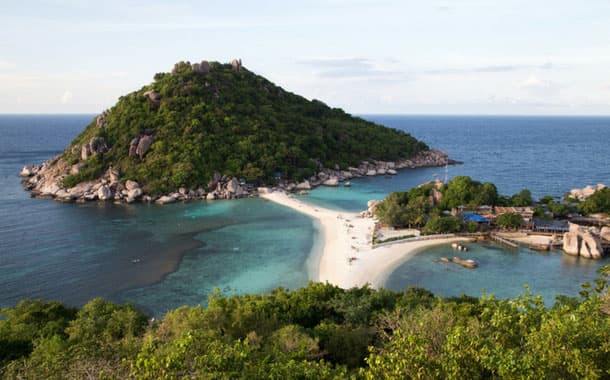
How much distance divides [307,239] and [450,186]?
2052 centimetres

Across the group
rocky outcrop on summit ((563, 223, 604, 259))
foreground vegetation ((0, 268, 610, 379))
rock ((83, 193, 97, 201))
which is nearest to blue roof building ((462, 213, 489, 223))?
rocky outcrop on summit ((563, 223, 604, 259))

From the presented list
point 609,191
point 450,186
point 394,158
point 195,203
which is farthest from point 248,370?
point 394,158

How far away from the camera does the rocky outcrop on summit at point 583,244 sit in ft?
128

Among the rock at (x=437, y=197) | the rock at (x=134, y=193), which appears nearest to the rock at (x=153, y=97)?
the rock at (x=134, y=193)

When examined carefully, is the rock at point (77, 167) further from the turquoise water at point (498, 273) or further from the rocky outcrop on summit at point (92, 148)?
the turquoise water at point (498, 273)

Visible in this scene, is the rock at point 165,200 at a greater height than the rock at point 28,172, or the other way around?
the rock at point 28,172

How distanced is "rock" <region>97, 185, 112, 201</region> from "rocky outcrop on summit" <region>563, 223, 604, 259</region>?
193 ft

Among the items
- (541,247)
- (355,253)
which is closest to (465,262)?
(355,253)

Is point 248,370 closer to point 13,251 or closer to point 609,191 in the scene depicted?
point 13,251

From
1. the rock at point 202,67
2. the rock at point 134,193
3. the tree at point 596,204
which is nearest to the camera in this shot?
the tree at point 596,204

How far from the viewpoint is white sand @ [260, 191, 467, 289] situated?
34.5 m

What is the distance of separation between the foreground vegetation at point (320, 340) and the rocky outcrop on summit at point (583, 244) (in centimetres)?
2096

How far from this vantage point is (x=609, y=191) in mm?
51000

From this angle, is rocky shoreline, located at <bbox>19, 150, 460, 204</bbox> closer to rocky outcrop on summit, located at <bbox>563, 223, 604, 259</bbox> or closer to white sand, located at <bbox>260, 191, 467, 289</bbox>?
white sand, located at <bbox>260, 191, 467, 289</bbox>
